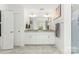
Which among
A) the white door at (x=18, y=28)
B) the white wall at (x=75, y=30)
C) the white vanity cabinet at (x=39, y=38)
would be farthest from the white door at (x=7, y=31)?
the white wall at (x=75, y=30)

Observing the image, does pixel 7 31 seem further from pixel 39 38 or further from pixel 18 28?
pixel 39 38

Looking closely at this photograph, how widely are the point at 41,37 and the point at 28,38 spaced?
2.29 ft

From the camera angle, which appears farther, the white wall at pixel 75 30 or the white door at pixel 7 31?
the white door at pixel 7 31

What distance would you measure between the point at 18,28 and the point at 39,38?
1.25m

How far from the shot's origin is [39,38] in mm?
7336

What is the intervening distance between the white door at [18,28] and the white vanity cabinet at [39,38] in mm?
400

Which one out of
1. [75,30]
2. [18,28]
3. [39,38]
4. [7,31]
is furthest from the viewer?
[39,38]

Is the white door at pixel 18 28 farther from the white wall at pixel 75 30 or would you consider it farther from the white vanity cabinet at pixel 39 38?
the white wall at pixel 75 30

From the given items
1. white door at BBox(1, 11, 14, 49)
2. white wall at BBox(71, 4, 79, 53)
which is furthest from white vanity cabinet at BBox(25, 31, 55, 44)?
white wall at BBox(71, 4, 79, 53)

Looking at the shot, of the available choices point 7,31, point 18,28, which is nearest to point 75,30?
point 7,31

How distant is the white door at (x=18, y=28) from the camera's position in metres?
6.93
